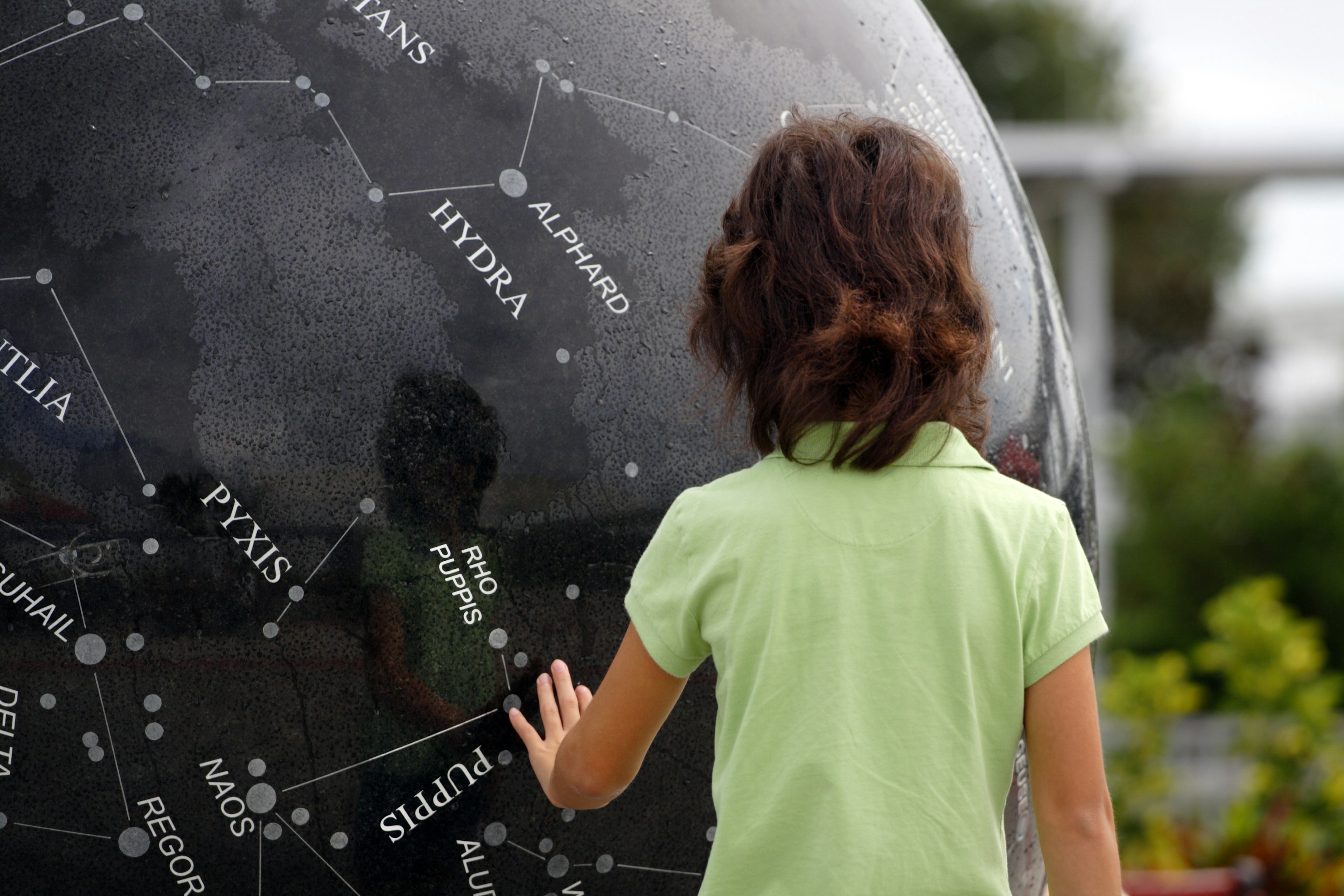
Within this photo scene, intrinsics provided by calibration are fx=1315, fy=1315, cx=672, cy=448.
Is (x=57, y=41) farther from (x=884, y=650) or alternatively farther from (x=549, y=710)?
(x=884, y=650)

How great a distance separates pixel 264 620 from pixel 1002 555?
811mm

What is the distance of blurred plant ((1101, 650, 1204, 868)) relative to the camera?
4.70m

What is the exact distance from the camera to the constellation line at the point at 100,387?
4.80ft

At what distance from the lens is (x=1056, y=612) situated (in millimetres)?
1217

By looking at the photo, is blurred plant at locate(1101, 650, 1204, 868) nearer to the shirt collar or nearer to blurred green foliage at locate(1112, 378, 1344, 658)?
the shirt collar

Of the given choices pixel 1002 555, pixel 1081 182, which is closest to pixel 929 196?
pixel 1002 555

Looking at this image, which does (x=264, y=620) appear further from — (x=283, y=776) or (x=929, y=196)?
(x=929, y=196)

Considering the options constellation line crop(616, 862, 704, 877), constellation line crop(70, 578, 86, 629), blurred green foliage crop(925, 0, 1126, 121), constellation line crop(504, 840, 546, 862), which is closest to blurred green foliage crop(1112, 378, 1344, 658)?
constellation line crop(616, 862, 704, 877)

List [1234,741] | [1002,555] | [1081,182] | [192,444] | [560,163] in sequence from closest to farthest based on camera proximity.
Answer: [1002,555], [192,444], [560,163], [1234,741], [1081,182]

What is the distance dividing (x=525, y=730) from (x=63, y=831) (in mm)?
540

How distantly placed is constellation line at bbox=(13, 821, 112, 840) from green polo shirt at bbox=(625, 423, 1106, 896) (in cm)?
75

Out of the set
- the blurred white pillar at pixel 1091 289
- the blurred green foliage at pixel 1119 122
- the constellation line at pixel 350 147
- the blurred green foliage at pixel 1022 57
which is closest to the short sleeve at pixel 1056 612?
the constellation line at pixel 350 147

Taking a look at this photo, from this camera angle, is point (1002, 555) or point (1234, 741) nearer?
point (1002, 555)

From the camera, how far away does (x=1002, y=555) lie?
122 centimetres
